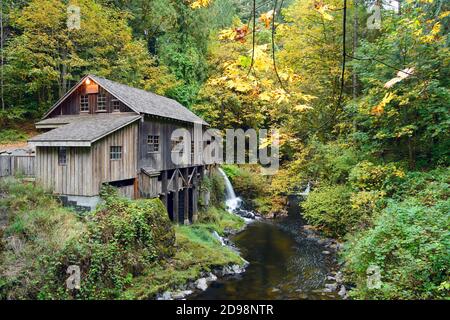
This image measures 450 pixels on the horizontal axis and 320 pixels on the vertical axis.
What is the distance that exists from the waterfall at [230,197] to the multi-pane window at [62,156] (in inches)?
540

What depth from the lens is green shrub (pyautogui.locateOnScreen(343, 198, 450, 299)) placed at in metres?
7.95

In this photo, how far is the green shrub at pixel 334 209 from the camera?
49.4 feet

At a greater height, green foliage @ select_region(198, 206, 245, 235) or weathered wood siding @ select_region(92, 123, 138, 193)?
weathered wood siding @ select_region(92, 123, 138, 193)

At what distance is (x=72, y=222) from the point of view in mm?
11688

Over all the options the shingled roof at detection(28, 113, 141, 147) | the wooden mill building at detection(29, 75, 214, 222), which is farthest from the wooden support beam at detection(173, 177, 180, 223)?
the shingled roof at detection(28, 113, 141, 147)

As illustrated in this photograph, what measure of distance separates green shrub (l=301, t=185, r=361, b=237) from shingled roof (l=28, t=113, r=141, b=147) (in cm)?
959

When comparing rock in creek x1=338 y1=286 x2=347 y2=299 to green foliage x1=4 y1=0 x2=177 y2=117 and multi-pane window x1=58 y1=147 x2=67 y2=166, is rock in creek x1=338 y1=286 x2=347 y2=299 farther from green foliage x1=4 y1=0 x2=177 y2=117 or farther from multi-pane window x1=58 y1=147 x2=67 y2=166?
green foliage x1=4 y1=0 x2=177 y2=117

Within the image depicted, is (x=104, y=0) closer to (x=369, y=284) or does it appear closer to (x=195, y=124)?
(x=195, y=124)

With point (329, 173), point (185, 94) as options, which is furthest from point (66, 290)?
point (185, 94)

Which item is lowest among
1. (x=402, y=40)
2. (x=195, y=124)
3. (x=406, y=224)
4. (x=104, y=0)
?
(x=406, y=224)

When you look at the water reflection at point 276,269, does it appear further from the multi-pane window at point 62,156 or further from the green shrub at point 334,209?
the multi-pane window at point 62,156

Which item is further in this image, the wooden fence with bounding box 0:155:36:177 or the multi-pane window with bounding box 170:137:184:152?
the multi-pane window with bounding box 170:137:184:152

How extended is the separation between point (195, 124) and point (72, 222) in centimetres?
1172

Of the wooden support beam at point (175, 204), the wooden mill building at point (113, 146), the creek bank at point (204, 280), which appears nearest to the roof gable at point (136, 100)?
the wooden mill building at point (113, 146)
